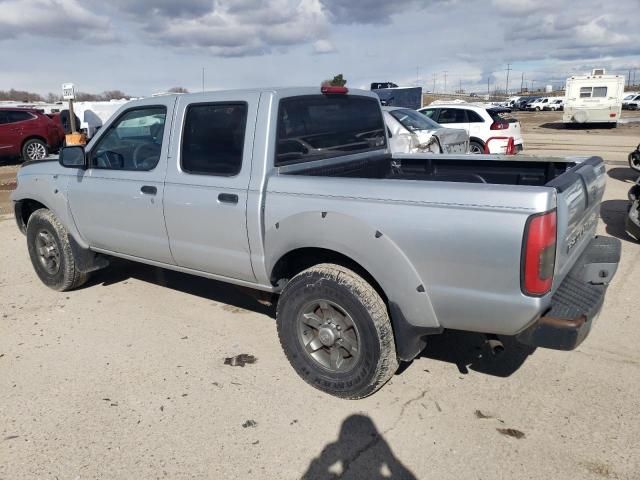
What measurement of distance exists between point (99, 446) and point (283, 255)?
1505 mm

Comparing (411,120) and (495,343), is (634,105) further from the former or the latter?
(495,343)

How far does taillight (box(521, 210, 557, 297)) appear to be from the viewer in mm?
2486

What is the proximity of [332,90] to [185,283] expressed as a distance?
2.58m

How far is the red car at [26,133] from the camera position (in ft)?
51.7

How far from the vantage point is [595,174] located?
342 cm

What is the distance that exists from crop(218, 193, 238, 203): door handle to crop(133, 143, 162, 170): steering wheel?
0.80 metres

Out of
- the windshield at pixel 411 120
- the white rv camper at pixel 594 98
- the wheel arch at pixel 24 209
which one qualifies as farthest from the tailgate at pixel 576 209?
the white rv camper at pixel 594 98

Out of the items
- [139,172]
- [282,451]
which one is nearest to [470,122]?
[139,172]

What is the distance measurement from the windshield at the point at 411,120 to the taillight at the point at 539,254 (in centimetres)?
767

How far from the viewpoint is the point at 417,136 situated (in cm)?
968

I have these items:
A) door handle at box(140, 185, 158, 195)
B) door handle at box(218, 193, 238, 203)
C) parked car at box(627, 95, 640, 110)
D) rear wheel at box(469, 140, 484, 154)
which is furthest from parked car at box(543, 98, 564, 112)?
door handle at box(218, 193, 238, 203)

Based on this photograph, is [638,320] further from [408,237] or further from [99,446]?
[99,446]

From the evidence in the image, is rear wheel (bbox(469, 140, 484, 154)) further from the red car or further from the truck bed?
the red car

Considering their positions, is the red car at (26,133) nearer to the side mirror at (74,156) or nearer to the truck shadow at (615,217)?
the side mirror at (74,156)
